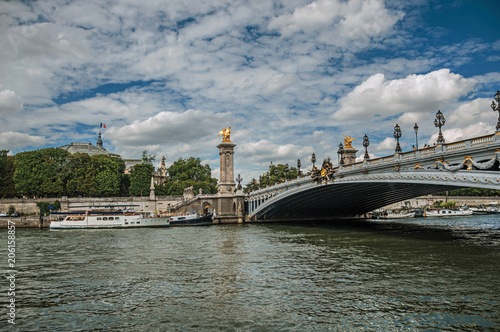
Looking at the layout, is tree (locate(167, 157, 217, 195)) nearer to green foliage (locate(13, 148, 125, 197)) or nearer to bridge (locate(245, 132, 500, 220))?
green foliage (locate(13, 148, 125, 197))

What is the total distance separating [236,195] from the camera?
58969 millimetres

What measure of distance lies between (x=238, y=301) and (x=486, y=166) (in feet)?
51.0

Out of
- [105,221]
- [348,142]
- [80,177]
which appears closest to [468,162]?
[348,142]

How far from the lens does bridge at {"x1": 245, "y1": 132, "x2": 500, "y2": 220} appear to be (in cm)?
2100

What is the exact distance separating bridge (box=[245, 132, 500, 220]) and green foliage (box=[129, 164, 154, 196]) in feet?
104

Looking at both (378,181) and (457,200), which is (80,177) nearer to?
(378,181)

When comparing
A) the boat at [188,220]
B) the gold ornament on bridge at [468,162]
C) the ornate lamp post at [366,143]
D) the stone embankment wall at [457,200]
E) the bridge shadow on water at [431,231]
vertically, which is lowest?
the bridge shadow on water at [431,231]

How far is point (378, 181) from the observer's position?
29469mm

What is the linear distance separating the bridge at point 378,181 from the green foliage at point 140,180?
104 ft

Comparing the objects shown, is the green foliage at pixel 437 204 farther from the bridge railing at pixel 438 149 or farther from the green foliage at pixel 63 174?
the bridge railing at pixel 438 149

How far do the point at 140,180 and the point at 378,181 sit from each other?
63.2 metres

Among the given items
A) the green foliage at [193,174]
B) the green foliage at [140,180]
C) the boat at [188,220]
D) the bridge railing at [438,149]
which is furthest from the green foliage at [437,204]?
the bridge railing at [438,149]

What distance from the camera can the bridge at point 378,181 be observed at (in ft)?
68.9

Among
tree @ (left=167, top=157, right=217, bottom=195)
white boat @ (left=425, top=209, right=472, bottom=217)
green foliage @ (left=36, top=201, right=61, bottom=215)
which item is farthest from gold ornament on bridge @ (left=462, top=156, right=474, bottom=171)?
tree @ (left=167, top=157, right=217, bottom=195)
